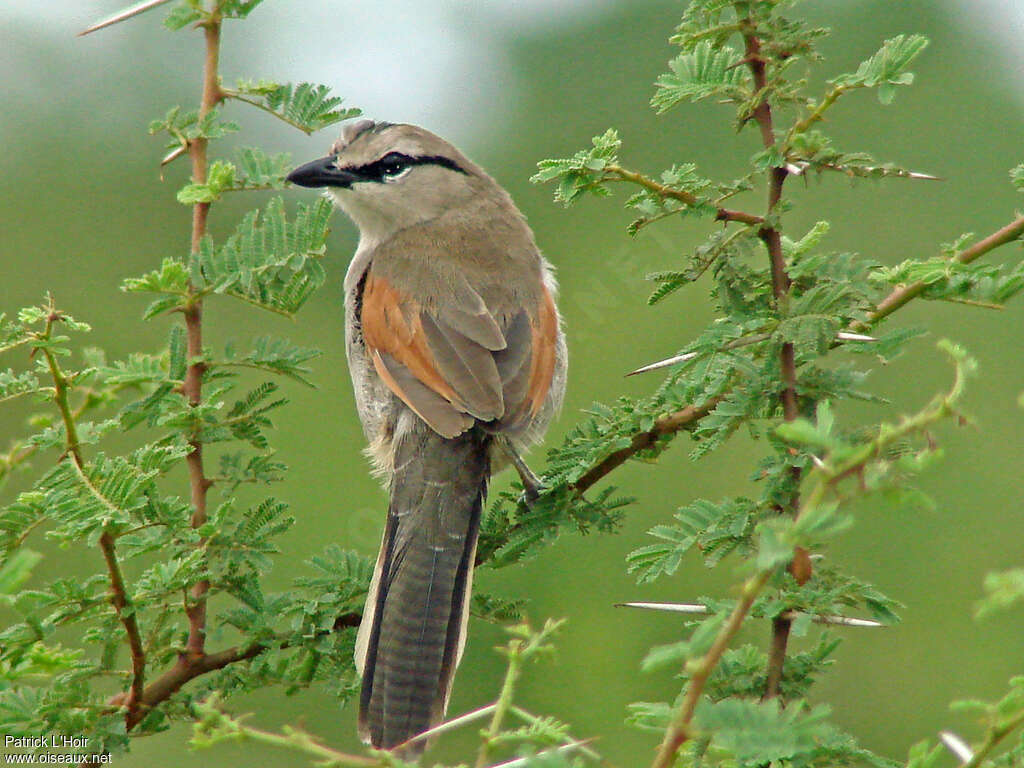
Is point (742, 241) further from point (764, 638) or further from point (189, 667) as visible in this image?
point (764, 638)

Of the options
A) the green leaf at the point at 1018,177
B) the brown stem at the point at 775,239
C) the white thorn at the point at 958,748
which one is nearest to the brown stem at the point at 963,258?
the green leaf at the point at 1018,177

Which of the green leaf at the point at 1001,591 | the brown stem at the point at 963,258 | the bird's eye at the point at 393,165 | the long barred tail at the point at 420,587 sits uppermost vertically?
the bird's eye at the point at 393,165

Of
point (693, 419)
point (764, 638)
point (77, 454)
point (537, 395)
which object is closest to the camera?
point (77, 454)

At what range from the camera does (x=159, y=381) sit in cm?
275

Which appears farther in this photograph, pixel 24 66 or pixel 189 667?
pixel 24 66

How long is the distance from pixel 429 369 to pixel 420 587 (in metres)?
0.80

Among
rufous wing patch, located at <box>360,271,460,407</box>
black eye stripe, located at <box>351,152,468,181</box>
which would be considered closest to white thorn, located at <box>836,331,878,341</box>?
rufous wing patch, located at <box>360,271,460,407</box>

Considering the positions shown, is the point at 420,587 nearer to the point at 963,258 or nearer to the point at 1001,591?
the point at 963,258

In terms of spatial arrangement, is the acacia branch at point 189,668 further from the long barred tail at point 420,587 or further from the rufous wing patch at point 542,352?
the rufous wing patch at point 542,352

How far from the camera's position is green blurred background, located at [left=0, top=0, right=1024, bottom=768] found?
237 inches

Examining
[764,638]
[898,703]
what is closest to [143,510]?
[764,638]

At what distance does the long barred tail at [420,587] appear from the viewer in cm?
287

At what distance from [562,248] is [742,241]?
235 inches

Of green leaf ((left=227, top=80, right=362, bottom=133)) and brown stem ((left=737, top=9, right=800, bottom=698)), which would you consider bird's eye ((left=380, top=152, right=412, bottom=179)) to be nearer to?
green leaf ((left=227, top=80, right=362, bottom=133))
